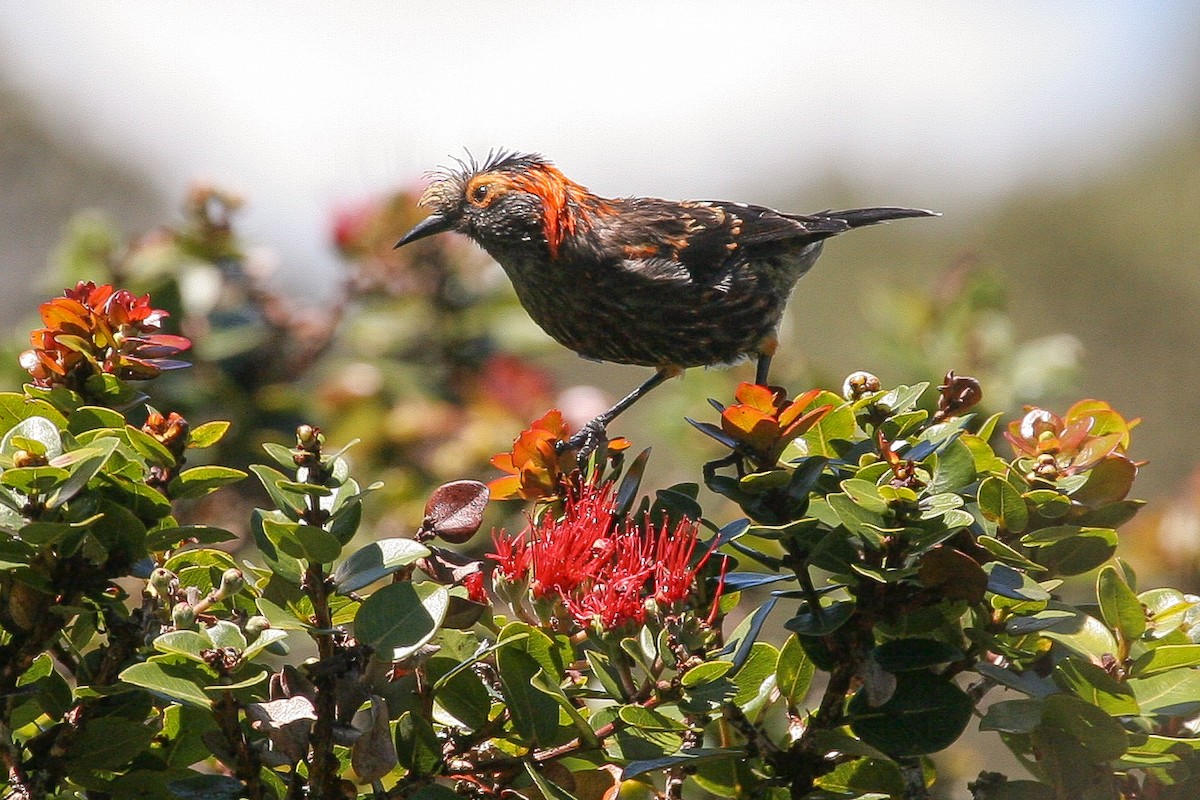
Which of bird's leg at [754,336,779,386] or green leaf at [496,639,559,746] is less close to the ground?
bird's leg at [754,336,779,386]

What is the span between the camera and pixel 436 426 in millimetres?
3846

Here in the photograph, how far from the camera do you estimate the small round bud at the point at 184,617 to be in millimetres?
1468

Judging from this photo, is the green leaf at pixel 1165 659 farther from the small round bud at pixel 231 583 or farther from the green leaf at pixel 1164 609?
the small round bud at pixel 231 583

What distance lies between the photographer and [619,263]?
3.64 meters

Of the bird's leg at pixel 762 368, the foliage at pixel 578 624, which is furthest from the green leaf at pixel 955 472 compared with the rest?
the bird's leg at pixel 762 368

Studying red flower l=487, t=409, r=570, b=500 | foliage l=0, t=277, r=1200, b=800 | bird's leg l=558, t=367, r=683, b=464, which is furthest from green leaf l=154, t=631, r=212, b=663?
bird's leg l=558, t=367, r=683, b=464

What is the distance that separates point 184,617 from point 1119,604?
120 cm

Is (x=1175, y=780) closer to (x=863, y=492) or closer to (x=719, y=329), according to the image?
(x=863, y=492)

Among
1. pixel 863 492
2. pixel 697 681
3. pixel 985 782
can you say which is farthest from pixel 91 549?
pixel 985 782

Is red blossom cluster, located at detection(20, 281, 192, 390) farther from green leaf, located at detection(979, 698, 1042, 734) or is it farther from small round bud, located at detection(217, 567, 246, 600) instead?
green leaf, located at detection(979, 698, 1042, 734)

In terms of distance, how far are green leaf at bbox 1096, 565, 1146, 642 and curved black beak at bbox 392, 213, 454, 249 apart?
232cm

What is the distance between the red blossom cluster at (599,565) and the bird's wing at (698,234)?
1.92m

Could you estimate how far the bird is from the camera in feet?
11.9

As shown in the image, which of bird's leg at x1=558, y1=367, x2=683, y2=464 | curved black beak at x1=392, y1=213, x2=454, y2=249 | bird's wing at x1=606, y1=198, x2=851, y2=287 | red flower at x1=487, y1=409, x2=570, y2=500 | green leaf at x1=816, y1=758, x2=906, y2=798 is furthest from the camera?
bird's wing at x1=606, y1=198, x2=851, y2=287
